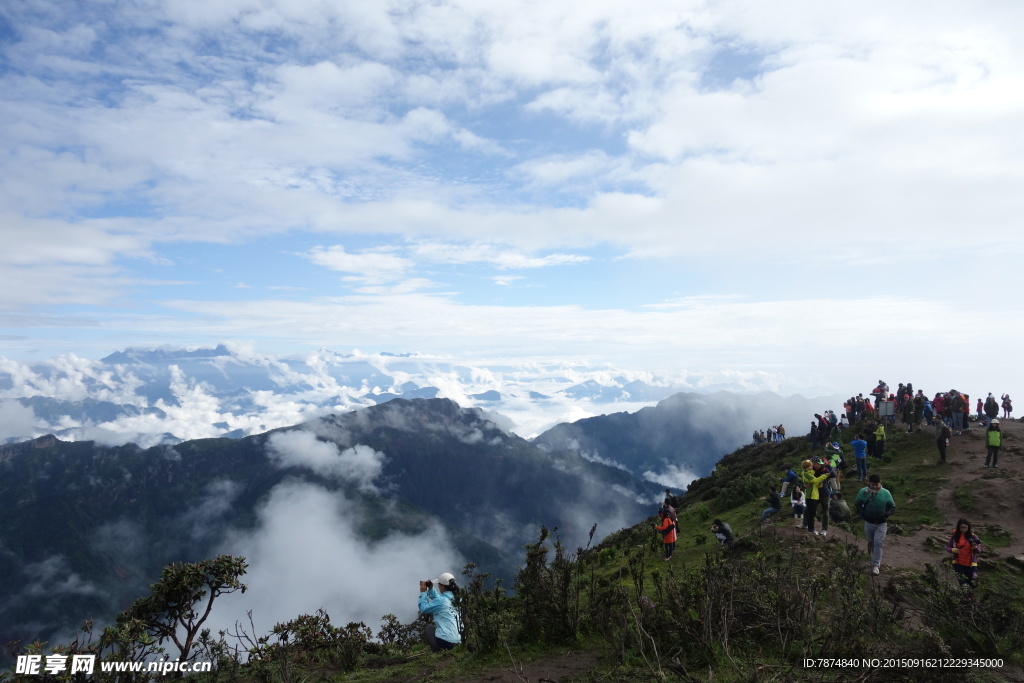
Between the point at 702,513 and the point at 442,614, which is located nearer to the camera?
the point at 442,614

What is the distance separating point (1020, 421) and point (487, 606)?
1406 inches

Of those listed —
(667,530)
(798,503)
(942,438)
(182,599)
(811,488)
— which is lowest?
(182,599)

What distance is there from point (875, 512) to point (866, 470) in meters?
12.0

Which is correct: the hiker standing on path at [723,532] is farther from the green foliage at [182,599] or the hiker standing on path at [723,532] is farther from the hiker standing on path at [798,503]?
the green foliage at [182,599]


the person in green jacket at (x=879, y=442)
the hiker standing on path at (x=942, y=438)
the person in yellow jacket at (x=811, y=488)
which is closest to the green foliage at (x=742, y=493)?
→ the person in green jacket at (x=879, y=442)

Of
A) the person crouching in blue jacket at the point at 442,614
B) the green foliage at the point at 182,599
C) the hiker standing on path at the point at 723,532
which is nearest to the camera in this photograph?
the green foliage at the point at 182,599

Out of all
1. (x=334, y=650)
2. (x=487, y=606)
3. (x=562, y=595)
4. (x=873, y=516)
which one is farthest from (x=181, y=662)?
(x=873, y=516)

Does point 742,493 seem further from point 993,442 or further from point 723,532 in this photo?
point 723,532

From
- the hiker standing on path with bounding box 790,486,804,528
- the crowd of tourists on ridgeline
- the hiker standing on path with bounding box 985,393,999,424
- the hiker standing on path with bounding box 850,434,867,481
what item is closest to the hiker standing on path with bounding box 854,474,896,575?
the crowd of tourists on ridgeline

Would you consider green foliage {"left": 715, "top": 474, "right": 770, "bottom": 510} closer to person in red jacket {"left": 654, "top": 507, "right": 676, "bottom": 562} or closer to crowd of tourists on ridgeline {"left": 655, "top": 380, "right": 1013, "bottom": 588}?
crowd of tourists on ridgeline {"left": 655, "top": 380, "right": 1013, "bottom": 588}

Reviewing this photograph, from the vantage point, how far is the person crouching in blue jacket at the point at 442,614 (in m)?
9.75

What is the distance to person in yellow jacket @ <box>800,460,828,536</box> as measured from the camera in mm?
13961

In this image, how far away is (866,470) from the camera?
21375 millimetres

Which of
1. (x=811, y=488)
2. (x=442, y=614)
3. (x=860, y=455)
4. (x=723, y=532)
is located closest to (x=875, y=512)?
(x=811, y=488)
